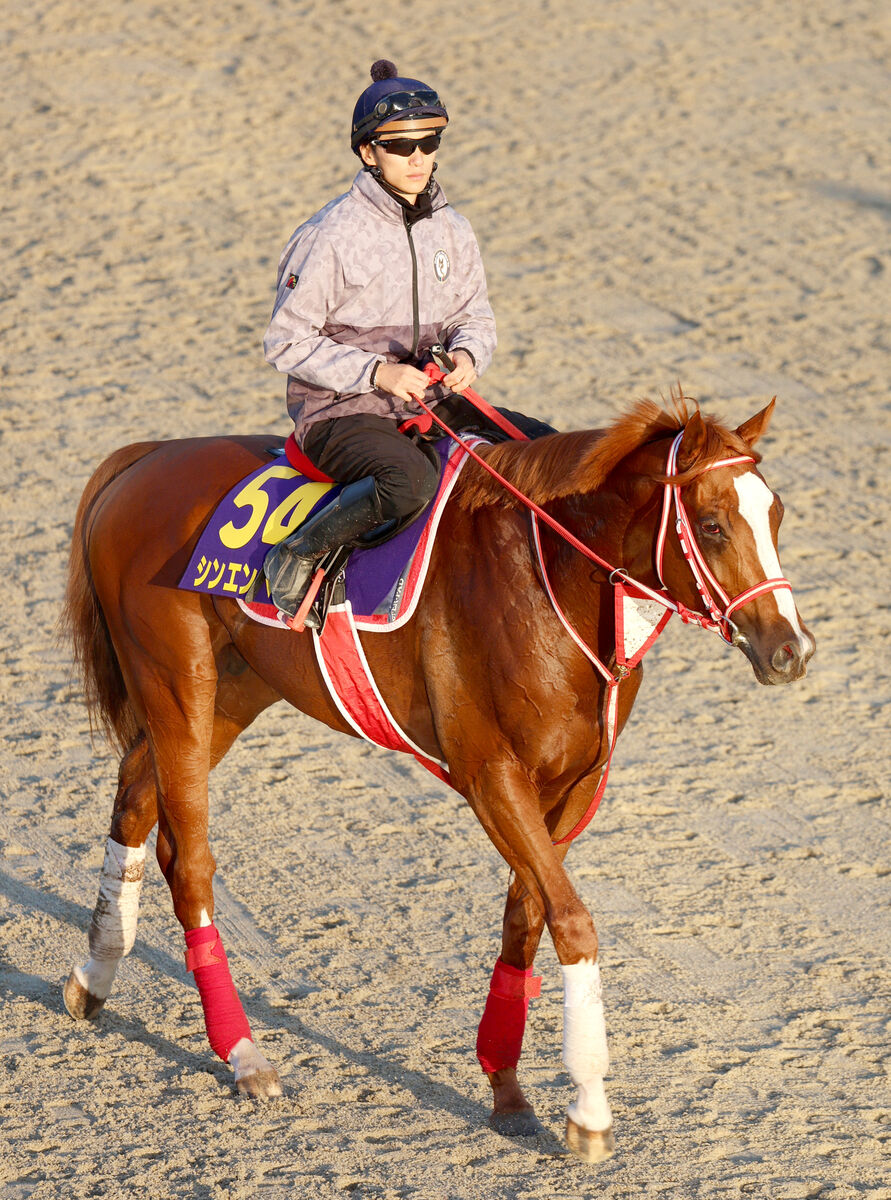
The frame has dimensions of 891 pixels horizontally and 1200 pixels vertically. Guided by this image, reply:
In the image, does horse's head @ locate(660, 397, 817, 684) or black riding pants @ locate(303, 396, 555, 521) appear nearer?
horse's head @ locate(660, 397, 817, 684)

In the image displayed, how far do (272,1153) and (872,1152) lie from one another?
1.56 m

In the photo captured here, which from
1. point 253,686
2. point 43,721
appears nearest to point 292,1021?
point 253,686

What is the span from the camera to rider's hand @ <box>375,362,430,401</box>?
396 centimetres

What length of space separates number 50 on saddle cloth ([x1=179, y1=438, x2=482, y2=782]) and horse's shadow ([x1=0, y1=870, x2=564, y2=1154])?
914mm

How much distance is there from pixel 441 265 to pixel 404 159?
31 centimetres

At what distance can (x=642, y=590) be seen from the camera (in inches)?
145

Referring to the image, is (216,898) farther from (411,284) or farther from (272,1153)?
(411,284)

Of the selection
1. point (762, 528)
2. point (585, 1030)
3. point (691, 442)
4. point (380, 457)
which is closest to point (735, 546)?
point (762, 528)

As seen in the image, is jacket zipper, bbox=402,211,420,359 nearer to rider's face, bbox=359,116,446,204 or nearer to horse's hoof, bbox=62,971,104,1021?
rider's face, bbox=359,116,446,204

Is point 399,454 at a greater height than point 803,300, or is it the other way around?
point 399,454

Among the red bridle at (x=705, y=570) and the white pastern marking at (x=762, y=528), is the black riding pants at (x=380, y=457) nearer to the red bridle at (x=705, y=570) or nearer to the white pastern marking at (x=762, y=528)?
the red bridle at (x=705, y=570)

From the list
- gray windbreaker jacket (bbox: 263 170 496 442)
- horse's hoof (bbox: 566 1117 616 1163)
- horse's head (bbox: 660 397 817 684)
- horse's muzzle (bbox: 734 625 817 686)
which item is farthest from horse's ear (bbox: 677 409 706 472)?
horse's hoof (bbox: 566 1117 616 1163)

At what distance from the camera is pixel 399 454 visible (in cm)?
396

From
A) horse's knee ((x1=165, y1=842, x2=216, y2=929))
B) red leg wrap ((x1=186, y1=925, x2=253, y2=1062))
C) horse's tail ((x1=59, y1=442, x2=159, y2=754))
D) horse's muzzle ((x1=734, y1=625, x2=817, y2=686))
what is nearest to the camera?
horse's muzzle ((x1=734, y1=625, x2=817, y2=686))
